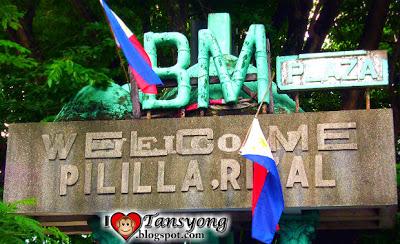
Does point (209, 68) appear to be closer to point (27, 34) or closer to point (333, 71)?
point (333, 71)

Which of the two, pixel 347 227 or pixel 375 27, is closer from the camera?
pixel 347 227

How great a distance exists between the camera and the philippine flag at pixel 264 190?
10547 mm

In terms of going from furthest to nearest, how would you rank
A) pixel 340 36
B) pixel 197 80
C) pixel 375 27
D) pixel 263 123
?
pixel 340 36 → pixel 375 27 → pixel 197 80 → pixel 263 123

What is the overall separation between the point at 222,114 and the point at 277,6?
22.8ft

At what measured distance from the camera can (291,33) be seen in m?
18.0

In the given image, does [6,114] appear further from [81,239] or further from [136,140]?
[136,140]

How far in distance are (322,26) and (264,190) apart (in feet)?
25.0

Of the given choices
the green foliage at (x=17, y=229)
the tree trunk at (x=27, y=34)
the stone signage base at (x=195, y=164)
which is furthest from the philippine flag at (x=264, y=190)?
the tree trunk at (x=27, y=34)

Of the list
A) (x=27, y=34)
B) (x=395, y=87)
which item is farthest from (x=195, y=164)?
(x=395, y=87)

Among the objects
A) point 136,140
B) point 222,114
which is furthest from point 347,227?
point 136,140

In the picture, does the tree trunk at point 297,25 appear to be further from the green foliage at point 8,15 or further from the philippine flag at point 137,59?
the green foliage at point 8,15

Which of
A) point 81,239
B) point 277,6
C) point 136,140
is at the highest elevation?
point 277,6

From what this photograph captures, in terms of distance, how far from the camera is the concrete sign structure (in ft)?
38.4

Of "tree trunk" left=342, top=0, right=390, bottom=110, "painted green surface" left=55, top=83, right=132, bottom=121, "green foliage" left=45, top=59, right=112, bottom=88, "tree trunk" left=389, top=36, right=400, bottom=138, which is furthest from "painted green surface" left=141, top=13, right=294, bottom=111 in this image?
"tree trunk" left=389, top=36, right=400, bottom=138
